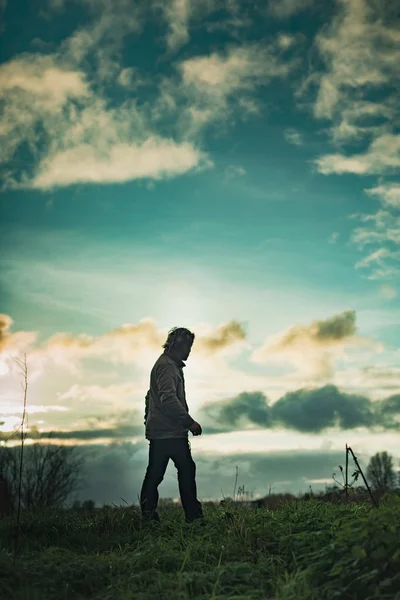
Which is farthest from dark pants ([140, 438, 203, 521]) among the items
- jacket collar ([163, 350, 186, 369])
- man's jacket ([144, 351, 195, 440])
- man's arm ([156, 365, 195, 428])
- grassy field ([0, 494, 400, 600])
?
jacket collar ([163, 350, 186, 369])

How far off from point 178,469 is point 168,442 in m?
0.39

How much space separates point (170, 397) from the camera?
8.84 metres

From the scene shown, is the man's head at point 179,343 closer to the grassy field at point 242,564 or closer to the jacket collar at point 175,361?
the jacket collar at point 175,361

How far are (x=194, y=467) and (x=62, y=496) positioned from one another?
965 cm

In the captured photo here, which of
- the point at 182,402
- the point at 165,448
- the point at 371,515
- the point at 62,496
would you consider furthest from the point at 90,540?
the point at 62,496

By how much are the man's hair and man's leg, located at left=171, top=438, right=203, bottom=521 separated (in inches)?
50.4

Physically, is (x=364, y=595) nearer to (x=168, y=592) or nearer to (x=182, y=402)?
(x=168, y=592)

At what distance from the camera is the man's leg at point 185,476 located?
29.0 ft

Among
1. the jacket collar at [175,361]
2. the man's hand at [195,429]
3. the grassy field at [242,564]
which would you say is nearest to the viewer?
the grassy field at [242,564]

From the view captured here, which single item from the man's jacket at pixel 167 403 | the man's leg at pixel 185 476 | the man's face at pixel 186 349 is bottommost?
the man's leg at pixel 185 476

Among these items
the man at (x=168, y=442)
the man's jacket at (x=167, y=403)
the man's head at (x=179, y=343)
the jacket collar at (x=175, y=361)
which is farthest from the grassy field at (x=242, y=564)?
the man's head at (x=179, y=343)

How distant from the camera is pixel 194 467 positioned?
8.95 meters

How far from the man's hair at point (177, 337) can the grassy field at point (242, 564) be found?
2387 millimetres

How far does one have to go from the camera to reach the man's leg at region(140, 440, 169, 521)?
8859 millimetres
